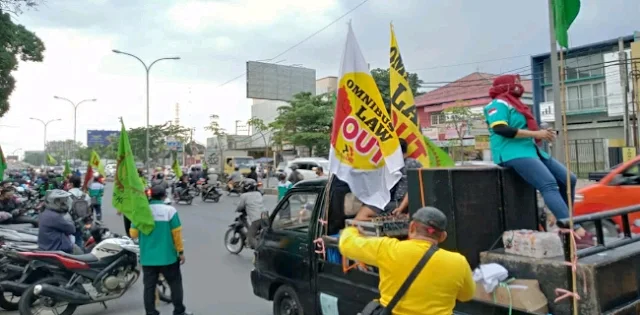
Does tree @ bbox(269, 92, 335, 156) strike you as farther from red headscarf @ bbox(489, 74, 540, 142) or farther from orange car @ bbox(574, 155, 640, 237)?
red headscarf @ bbox(489, 74, 540, 142)

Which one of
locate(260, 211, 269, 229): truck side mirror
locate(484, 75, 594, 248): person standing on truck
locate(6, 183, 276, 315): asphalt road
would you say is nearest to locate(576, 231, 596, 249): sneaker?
locate(484, 75, 594, 248): person standing on truck

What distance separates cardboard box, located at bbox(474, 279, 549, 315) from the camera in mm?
2510

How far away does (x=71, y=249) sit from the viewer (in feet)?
20.4

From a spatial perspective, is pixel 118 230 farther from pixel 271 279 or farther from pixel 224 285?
pixel 271 279

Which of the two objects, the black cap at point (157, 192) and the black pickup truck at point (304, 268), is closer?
the black pickup truck at point (304, 268)

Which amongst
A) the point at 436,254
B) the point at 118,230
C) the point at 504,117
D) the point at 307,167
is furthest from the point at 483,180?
the point at 307,167

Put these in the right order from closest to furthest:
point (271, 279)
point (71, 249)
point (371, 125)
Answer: point (371, 125)
point (271, 279)
point (71, 249)

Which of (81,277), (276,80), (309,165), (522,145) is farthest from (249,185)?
(276,80)

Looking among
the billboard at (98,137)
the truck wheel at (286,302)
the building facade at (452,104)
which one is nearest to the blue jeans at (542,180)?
the truck wheel at (286,302)

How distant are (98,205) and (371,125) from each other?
11635mm

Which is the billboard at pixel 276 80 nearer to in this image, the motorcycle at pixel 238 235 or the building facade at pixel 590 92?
the building facade at pixel 590 92

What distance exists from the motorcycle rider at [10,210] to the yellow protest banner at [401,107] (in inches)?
Answer: 299

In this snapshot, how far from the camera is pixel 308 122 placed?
1324 inches

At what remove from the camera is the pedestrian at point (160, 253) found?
5.11m
